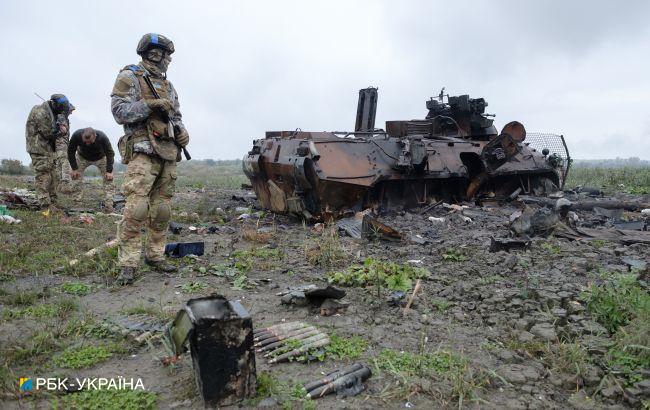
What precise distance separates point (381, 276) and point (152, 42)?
304cm

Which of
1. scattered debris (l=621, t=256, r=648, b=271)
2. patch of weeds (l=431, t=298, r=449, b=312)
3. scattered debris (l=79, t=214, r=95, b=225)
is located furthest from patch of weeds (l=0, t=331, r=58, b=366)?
scattered debris (l=621, t=256, r=648, b=271)

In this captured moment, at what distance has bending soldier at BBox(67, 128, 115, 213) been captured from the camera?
888 centimetres

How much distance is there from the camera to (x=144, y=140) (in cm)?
475

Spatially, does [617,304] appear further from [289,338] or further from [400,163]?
[400,163]

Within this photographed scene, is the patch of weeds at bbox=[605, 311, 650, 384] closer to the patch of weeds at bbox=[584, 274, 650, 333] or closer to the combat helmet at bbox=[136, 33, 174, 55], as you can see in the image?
the patch of weeds at bbox=[584, 274, 650, 333]

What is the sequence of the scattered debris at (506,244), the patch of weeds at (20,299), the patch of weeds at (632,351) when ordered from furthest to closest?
the scattered debris at (506,244) → the patch of weeds at (20,299) → the patch of weeds at (632,351)

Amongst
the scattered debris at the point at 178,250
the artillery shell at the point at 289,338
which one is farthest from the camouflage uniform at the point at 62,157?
the artillery shell at the point at 289,338

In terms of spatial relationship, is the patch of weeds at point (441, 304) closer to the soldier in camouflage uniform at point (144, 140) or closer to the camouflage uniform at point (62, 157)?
the soldier in camouflage uniform at point (144, 140)

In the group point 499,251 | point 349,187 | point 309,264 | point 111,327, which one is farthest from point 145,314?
point 349,187

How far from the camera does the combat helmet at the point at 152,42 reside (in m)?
4.75

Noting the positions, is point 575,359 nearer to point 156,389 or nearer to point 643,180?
point 156,389

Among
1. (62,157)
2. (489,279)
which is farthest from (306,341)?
(62,157)

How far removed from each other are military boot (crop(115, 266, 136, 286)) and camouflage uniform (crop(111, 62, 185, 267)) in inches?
1.6

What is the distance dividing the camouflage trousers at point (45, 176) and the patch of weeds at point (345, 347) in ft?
22.7
